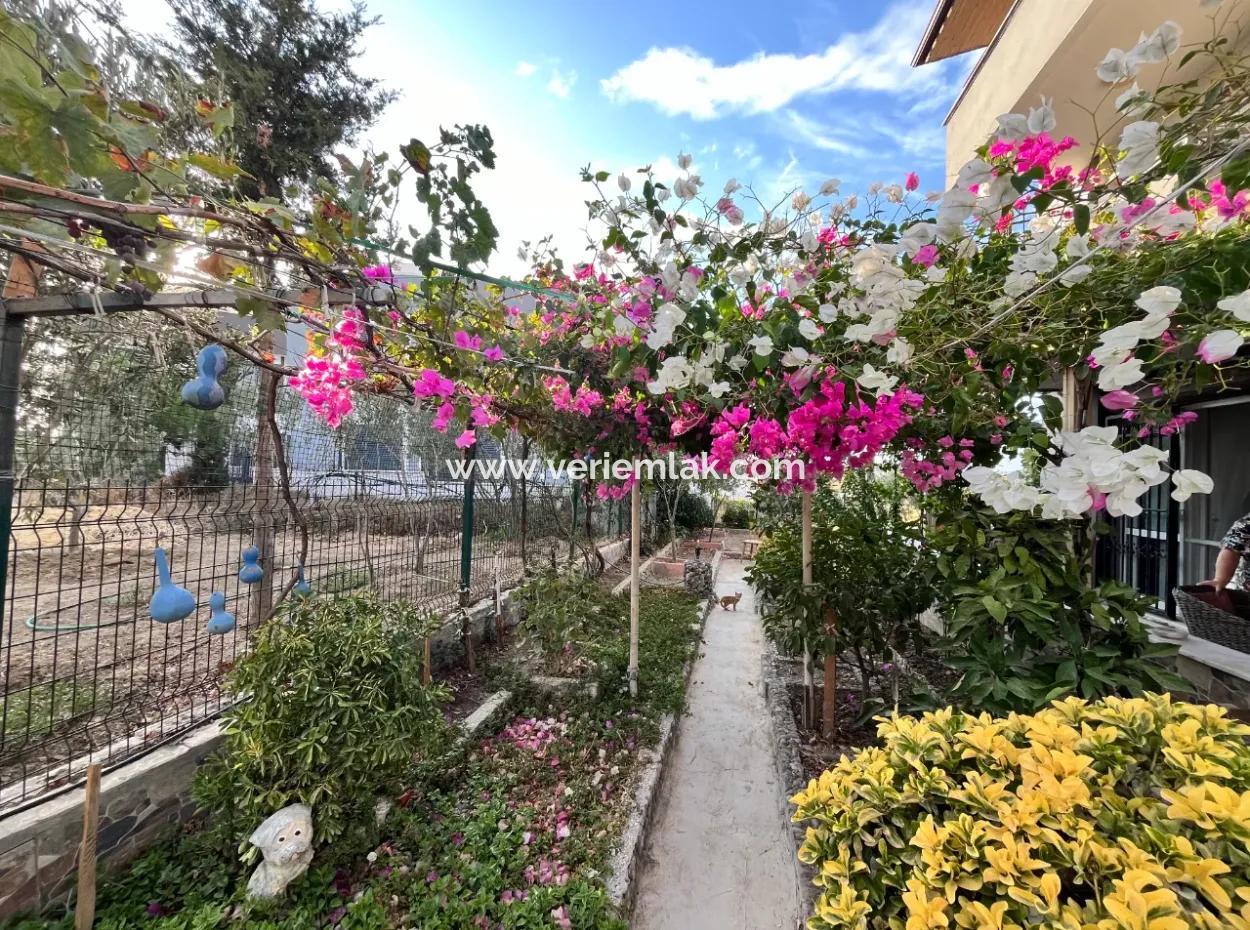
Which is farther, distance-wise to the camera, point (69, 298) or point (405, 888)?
point (405, 888)

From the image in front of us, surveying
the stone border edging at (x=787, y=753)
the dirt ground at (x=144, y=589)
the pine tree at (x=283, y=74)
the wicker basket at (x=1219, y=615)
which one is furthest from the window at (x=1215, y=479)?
the pine tree at (x=283, y=74)

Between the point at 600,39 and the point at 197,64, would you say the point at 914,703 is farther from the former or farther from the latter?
the point at 197,64

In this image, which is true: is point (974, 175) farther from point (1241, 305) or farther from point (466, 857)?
point (466, 857)

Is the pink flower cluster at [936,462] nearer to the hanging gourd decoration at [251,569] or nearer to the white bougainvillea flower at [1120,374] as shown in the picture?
the white bougainvillea flower at [1120,374]

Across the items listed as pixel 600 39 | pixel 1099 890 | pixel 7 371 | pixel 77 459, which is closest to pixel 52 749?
pixel 77 459

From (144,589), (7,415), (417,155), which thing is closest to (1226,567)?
(417,155)

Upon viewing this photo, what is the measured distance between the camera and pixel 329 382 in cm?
273

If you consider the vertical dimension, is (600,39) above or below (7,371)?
above

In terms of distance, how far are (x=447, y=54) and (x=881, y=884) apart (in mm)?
3336

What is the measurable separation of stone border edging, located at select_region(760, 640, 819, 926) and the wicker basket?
2098mm

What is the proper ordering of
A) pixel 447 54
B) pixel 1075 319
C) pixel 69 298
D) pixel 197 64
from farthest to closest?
pixel 197 64
pixel 447 54
pixel 69 298
pixel 1075 319

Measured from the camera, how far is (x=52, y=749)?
2033 mm

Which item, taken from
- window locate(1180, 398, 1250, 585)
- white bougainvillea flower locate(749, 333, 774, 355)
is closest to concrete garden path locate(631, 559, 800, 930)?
white bougainvillea flower locate(749, 333, 774, 355)

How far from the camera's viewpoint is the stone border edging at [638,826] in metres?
1.84
